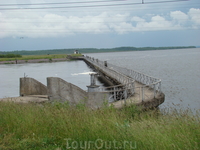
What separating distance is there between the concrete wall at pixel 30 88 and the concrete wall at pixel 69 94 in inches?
93.7

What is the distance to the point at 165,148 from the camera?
4.20 m

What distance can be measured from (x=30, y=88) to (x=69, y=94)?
293 centimetres

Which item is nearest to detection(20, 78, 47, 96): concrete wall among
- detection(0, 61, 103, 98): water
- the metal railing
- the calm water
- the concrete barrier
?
the concrete barrier

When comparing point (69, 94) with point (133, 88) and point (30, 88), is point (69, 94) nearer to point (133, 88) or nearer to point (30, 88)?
point (30, 88)

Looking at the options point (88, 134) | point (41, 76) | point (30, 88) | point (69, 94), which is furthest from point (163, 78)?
point (88, 134)

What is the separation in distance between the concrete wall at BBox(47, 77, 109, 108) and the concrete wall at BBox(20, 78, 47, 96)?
2.38m

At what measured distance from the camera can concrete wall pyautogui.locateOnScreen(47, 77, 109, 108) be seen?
10.5 m

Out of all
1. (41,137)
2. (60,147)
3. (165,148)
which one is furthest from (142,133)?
(41,137)

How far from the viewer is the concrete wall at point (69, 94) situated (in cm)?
1053

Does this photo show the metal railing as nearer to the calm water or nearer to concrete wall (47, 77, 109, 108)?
concrete wall (47, 77, 109, 108)

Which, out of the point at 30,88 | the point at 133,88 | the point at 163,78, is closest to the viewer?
the point at 30,88

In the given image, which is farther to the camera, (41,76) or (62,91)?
(41,76)

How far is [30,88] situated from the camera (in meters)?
12.6

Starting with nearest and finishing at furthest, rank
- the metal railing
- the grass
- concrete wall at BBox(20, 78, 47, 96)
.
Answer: the grass < concrete wall at BBox(20, 78, 47, 96) < the metal railing
